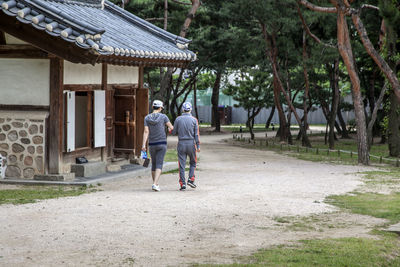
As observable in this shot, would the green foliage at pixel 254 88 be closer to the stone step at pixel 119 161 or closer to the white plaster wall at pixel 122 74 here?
the white plaster wall at pixel 122 74

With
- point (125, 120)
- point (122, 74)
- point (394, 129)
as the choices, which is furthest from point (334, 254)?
point (394, 129)

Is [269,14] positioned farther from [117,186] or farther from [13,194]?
[13,194]

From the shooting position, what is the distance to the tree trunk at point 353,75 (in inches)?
855

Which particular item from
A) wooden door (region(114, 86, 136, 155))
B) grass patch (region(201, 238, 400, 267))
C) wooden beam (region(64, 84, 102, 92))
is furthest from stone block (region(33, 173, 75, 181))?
grass patch (region(201, 238, 400, 267))

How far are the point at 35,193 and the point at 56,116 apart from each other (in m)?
2.21

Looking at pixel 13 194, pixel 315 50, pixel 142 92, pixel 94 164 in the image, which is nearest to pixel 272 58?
pixel 315 50

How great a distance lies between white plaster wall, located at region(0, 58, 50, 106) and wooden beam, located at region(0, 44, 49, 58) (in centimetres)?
10

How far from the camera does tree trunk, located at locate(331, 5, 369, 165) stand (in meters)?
21.7

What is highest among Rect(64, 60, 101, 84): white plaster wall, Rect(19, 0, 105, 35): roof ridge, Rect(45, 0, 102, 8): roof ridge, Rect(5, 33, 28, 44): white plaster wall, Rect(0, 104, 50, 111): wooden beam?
Rect(45, 0, 102, 8): roof ridge

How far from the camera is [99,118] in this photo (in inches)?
647

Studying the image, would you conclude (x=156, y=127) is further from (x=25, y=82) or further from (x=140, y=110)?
(x=140, y=110)

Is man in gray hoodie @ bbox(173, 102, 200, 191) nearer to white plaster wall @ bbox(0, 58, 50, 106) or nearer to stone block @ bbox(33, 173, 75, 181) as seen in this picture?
stone block @ bbox(33, 173, 75, 181)

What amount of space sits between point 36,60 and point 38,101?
35.8 inches

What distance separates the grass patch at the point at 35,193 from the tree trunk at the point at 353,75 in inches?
444
